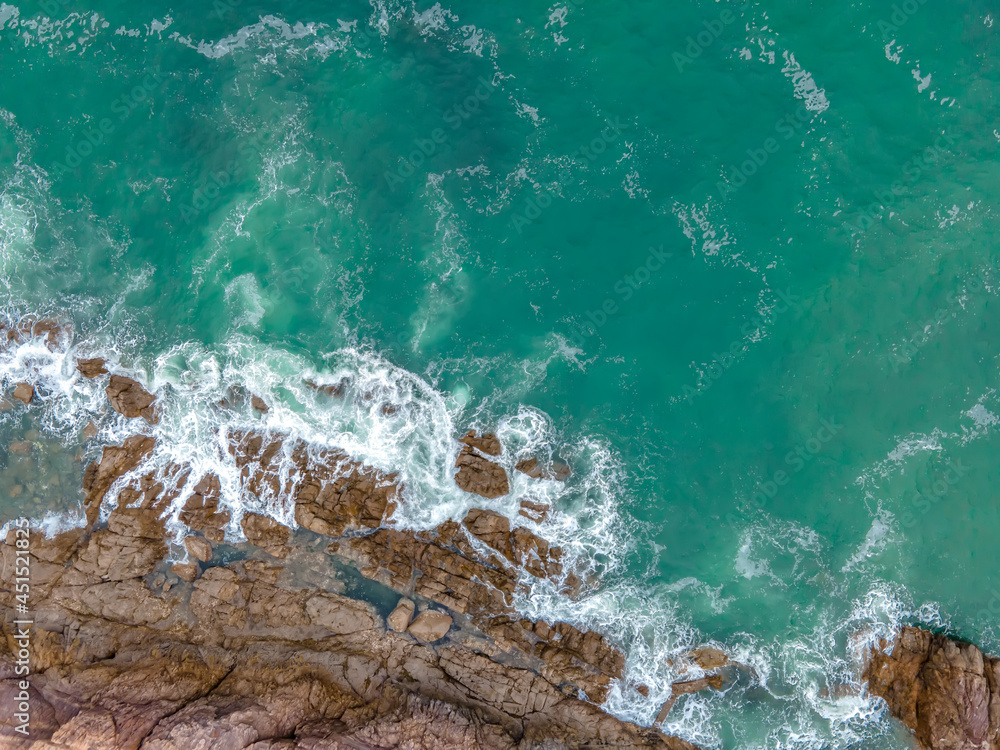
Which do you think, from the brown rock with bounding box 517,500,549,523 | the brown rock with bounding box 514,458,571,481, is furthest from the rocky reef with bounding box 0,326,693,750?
the brown rock with bounding box 514,458,571,481

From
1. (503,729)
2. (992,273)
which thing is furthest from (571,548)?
(992,273)

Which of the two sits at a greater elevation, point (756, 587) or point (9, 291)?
point (9, 291)

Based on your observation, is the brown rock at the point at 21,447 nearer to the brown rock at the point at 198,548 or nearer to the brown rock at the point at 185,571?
the brown rock at the point at 198,548

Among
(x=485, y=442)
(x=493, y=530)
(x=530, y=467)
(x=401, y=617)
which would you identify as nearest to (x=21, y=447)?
(x=401, y=617)

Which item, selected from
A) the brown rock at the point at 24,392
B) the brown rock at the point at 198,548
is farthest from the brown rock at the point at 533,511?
the brown rock at the point at 24,392

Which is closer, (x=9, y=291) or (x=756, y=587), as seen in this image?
(x=756, y=587)

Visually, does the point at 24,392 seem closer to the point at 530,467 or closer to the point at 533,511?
the point at 530,467

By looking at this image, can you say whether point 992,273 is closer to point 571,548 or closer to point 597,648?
point 571,548
